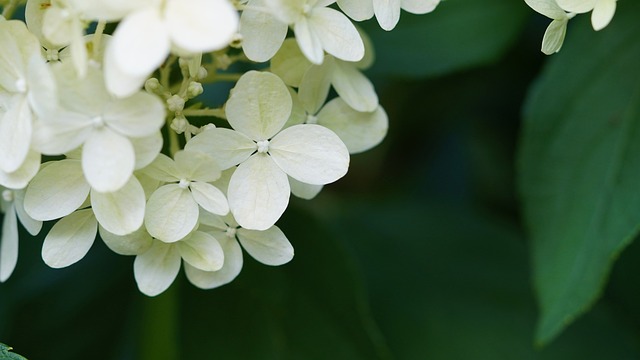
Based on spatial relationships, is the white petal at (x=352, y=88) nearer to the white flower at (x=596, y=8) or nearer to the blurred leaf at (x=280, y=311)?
the white flower at (x=596, y=8)

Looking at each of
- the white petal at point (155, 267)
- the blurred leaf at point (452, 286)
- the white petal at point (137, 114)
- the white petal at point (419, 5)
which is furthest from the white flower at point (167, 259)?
the blurred leaf at point (452, 286)

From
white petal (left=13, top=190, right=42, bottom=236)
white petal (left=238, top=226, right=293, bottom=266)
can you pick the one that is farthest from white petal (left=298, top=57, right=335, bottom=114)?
white petal (left=13, top=190, right=42, bottom=236)

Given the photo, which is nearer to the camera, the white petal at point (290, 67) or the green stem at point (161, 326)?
the white petal at point (290, 67)

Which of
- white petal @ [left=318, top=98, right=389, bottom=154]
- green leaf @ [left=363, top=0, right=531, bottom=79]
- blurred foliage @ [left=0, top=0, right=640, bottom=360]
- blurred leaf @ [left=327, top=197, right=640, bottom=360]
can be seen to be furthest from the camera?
blurred leaf @ [left=327, top=197, right=640, bottom=360]

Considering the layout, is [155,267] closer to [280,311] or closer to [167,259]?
[167,259]

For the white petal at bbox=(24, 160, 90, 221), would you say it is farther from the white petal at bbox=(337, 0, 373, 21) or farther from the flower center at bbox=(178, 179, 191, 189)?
the white petal at bbox=(337, 0, 373, 21)

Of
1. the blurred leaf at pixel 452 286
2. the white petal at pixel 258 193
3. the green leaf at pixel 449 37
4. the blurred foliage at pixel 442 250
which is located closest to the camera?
the white petal at pixel 258 193

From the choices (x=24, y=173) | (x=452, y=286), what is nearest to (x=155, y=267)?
(x=24, y=173)
